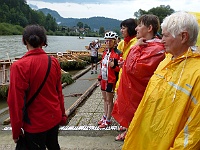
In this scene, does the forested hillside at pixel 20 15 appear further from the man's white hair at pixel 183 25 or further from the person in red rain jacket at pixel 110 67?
the man's white hair at pixel 183 25

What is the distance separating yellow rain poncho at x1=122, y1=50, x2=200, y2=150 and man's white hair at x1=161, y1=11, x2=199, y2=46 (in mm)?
148

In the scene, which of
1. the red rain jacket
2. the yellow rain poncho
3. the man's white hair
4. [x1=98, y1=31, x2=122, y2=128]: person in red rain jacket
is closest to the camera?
the yellow rain poncho

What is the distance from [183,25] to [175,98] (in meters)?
0.54

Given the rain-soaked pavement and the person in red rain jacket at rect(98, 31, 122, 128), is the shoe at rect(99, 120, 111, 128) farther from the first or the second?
the person in red rain jacket at rect(98, 31, 122, 128)

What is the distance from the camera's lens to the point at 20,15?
108 meters

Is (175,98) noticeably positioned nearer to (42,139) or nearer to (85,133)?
(42,139)

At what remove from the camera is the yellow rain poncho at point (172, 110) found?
68.5 inches

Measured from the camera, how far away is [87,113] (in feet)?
20.2

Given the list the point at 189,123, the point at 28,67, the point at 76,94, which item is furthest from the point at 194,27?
the point at 76,94

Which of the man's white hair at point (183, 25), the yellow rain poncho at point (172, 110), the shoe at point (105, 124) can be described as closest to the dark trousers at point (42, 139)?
the yellow rain poncho at point (172, 110)

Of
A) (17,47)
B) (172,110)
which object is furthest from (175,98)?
(17,47)

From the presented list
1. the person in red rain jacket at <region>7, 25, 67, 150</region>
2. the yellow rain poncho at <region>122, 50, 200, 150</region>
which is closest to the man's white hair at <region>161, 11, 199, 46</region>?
the yellow rain poncho at <region>122, 50, 200, 150</region>

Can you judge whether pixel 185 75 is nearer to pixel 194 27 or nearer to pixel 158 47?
pixel 194 27

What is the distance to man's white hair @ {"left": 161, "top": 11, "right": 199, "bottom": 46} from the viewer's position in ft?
6.06
